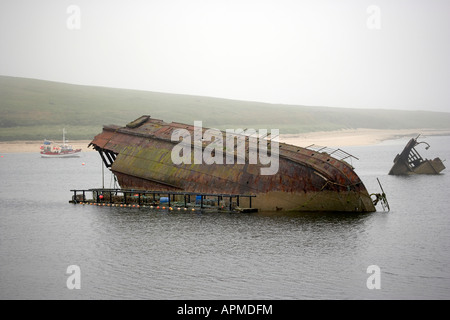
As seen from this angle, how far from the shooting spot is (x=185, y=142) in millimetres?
49031

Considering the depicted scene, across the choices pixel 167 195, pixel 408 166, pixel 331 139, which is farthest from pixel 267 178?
pixel 331 139

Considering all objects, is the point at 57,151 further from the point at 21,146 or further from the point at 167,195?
the point at 167,195

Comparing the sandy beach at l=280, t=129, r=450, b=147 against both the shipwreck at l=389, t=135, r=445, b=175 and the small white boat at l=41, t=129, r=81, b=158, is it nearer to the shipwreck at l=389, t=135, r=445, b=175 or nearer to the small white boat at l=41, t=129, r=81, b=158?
the small white boat at l=41, t=129, r=81, b=158

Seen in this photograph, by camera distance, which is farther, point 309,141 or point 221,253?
point 309,141

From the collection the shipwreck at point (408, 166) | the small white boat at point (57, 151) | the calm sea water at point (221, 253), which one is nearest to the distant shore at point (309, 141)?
the small white boat at point (57, 151)

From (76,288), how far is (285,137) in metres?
140

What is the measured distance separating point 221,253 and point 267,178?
1074cm

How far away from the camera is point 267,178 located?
44031mm

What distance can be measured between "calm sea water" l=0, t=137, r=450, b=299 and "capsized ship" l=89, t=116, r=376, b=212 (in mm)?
1146

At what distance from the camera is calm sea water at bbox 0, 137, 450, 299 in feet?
93.9
